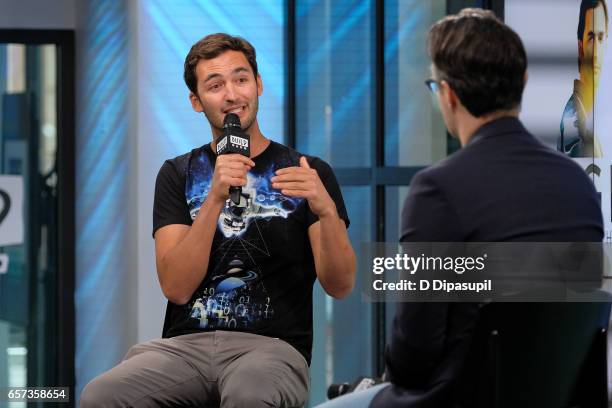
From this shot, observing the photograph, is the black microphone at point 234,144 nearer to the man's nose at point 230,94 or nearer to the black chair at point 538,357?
the man's nose at point 230,94

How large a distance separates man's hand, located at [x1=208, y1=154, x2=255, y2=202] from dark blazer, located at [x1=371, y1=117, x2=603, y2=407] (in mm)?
630

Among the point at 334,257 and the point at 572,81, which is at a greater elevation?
the point at 572,81

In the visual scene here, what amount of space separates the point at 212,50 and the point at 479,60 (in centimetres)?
96

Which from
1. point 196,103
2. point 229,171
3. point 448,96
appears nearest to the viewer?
point 448,96

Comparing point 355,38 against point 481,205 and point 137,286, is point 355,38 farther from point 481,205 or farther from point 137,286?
point 481,205

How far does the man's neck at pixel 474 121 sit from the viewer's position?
5.39 ft

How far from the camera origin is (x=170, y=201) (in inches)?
93.4

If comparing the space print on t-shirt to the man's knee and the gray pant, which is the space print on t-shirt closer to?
the gray pant

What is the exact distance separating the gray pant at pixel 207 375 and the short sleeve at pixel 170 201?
0.88 ft

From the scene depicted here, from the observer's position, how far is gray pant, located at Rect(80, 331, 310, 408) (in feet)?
6.88

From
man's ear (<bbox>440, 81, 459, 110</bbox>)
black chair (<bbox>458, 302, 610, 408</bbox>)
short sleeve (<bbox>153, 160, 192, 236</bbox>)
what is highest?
man's ear (<bbox>440, 81, 459, 110</bbox>)

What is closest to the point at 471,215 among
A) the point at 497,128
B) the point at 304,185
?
the point at 497,128

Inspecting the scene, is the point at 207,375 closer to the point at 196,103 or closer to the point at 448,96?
the point at 196,103

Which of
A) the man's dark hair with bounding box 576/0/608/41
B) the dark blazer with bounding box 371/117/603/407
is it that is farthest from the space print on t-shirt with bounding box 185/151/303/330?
the man's dark hair with bounding box 576/0/608/41
